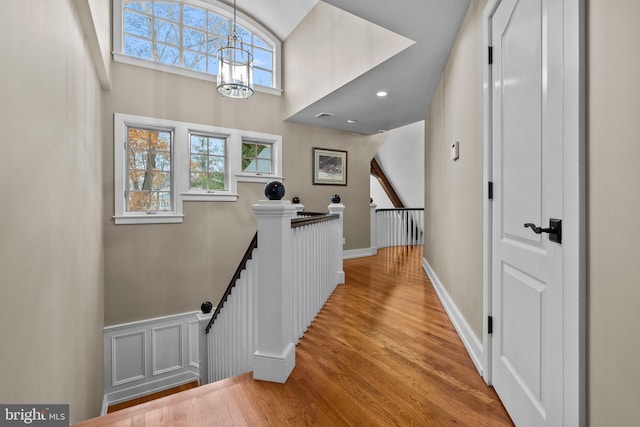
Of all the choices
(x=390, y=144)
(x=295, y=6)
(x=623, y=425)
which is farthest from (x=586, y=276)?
(x=390, y=144)

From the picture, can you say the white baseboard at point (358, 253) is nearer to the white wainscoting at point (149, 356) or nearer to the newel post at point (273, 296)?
the white wainscoting at point (149, 356)

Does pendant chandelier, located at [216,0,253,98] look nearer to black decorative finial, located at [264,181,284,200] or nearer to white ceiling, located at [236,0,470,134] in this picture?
white ceiling, located at [236,0,470,134]

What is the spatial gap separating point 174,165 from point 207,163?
48cm

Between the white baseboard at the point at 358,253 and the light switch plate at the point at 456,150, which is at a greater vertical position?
the light switch plate at the point at 456,150

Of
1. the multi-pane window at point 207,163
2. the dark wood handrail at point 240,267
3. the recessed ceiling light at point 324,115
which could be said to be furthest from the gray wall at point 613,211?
the multi-pane window at point 207,163

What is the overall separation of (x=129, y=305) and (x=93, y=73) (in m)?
2.81

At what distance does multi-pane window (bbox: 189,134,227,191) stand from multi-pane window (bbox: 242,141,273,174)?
33 centimetres

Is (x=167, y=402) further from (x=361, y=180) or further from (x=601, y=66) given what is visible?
(x=361, y=180)

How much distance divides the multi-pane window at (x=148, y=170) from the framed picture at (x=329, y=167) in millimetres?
2415

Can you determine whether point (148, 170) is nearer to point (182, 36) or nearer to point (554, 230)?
point (182, 36)

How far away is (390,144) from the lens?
8039 millimetres

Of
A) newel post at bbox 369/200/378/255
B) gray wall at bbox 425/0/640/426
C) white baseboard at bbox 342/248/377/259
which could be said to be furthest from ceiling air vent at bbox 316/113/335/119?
gray wall at bbox 425/0/640/426

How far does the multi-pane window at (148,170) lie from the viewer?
13.3ft

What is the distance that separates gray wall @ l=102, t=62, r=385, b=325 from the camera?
12.8ft
